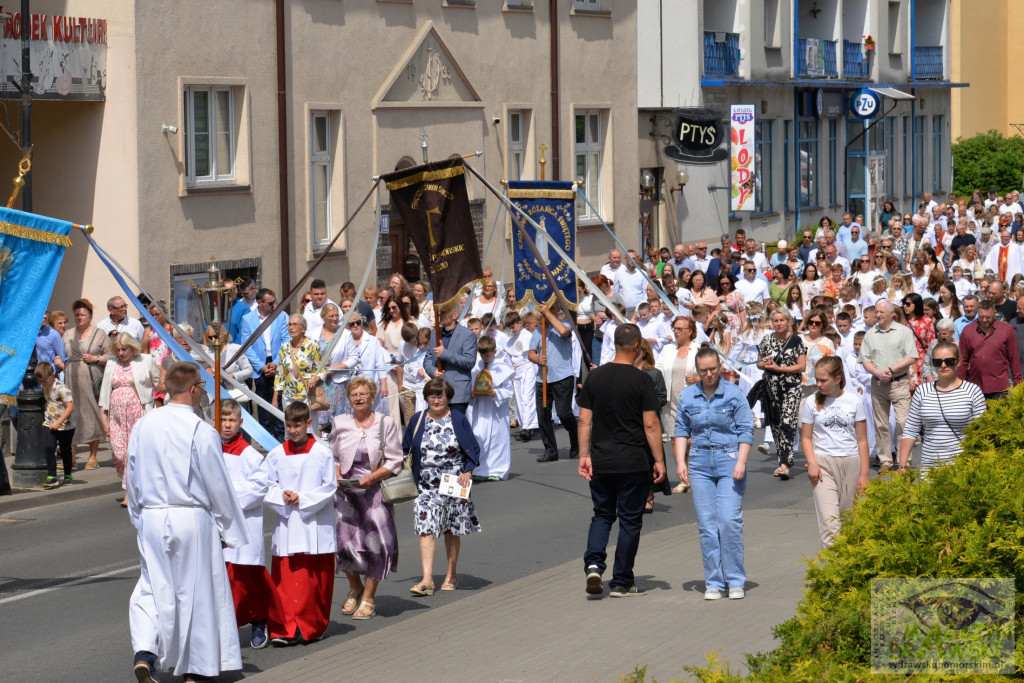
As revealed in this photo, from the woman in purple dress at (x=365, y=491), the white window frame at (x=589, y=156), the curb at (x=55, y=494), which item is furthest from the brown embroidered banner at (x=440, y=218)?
the white window frame at (x=589, y=156)

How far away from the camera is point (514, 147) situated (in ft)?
97.7

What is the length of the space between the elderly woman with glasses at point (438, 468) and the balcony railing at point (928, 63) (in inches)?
1723

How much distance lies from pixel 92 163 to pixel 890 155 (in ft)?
112

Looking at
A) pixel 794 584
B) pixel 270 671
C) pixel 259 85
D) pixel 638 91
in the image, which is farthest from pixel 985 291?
pixel 638 91

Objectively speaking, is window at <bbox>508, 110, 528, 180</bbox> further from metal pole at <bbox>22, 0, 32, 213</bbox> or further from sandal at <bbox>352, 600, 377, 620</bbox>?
sandal at <bbox>352, 600, 377, 620</bbox>

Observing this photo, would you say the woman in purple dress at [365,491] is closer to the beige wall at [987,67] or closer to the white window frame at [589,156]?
the white window frame at [589,156]

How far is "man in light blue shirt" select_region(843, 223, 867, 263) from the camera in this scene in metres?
31.2

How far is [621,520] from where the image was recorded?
10430mm

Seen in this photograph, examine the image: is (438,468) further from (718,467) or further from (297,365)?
(297,365)

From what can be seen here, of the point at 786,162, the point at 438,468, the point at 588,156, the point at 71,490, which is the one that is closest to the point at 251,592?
the point at 438,468

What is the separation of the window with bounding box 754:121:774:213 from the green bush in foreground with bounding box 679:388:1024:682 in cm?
3439

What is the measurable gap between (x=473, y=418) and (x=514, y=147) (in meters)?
14.1

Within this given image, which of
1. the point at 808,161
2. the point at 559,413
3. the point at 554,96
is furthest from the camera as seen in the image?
the point at 808,161

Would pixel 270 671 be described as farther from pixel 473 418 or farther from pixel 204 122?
pixel 204 122
